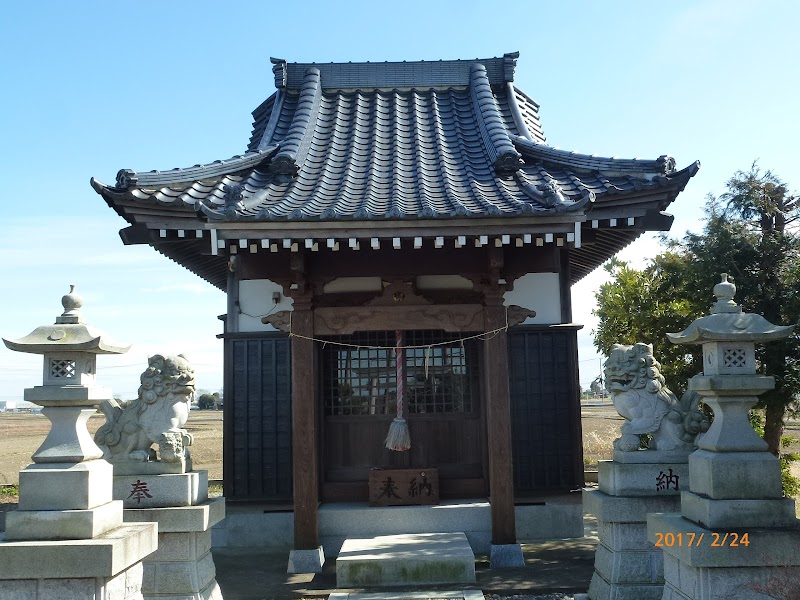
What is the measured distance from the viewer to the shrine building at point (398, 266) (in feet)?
24.8

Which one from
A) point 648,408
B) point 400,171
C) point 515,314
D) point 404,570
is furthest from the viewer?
point 400,171

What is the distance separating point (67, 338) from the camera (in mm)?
5184

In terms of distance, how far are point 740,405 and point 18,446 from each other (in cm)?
3134

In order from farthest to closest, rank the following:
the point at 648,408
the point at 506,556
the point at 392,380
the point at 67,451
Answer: the point at 392,380, the point at 506,556, the point at 648,408, the point at 67,451

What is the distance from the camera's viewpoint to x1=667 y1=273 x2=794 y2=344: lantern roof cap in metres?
4.99

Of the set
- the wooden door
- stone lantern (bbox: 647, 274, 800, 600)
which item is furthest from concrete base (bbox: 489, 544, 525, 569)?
stone lantern (bbox: 647, 274, 800, 600)

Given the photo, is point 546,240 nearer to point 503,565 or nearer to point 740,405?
point 740,405

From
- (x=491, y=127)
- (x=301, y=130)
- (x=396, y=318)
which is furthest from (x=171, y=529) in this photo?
(x=491, y=127)

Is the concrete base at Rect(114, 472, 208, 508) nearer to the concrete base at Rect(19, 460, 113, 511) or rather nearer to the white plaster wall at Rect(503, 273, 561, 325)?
the concrete base at Rect(19, 460, 113, 511)

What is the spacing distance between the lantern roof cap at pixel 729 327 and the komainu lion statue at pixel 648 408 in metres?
1.11

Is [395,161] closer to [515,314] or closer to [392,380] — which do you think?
[515,314]

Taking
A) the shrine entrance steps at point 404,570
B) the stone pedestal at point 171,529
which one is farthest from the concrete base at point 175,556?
the shrine entrance steps at point 404,570

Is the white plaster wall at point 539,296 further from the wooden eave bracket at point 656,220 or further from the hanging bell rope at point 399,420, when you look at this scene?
the wooden eave bracket at point 656,220

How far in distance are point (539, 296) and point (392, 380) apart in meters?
2.57
